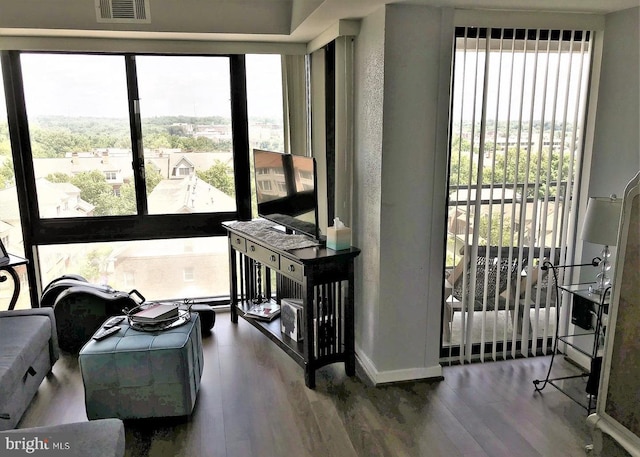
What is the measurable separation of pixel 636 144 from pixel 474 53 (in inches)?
41.7

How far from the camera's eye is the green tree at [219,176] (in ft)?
13.4

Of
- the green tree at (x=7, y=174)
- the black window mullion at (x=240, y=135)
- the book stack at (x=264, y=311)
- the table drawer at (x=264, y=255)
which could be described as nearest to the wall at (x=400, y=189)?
the table drawer at (x=264, y=255)

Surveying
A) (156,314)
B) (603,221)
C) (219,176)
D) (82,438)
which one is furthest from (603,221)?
(219,176)

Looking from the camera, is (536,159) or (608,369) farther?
(536,159)

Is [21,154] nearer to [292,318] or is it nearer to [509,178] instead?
[292,318]

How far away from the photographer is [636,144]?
2.82 metres

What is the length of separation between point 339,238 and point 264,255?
0.62 metres

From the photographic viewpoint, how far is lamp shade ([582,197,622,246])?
254cm

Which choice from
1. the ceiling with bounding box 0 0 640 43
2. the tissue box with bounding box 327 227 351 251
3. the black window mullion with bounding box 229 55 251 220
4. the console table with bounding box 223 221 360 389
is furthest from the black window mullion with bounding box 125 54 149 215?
the tissue box with bounding box 327 227 351 251

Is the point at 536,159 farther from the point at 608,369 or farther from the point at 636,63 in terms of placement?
the point at 608,369

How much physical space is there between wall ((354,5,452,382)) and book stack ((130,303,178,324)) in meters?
1.18

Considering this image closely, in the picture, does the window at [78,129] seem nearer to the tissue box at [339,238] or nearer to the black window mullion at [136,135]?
the black window mullion at [136,135]

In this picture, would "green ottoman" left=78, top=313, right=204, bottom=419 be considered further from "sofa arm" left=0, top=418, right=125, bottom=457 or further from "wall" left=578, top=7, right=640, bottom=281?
"wall" left=578, top=7, right=640, bottom=281

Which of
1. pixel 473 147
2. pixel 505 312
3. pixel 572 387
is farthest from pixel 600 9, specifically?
pixel 572 387
